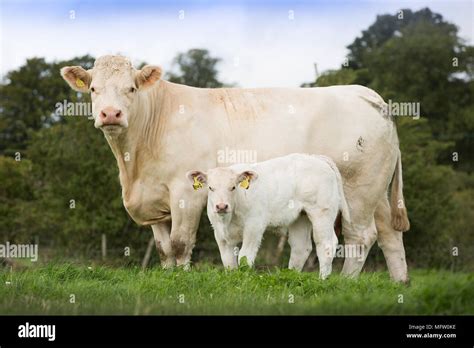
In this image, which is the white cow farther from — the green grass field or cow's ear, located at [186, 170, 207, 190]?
the green grass field

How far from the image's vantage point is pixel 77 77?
1179 centimetres

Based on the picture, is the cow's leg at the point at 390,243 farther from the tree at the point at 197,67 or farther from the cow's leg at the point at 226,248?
the tree at the point at 197,67

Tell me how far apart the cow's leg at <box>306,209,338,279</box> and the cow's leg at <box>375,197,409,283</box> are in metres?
2.26

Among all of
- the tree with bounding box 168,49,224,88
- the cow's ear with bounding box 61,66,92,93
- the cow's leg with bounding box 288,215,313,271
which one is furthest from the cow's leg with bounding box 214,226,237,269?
the tree with bounding box 168,49,224,88

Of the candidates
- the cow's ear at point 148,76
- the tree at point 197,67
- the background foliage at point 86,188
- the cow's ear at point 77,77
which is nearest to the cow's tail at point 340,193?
the cow's ear at point 148,76

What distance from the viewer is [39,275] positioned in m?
9.84

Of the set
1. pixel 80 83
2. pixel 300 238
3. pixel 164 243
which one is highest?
pixel 80 83

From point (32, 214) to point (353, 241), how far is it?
19958mm

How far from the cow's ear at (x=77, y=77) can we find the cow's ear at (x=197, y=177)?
2240 mm

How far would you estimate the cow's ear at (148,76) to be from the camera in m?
11.7

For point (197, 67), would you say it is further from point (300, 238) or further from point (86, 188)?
point (300, 238)

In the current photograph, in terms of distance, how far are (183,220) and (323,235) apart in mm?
2062

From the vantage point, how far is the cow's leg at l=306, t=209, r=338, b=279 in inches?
428

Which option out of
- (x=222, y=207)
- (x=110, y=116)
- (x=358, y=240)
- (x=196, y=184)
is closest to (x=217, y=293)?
(x=222, y=207)
